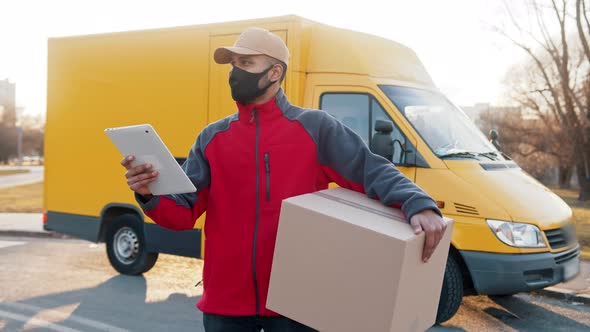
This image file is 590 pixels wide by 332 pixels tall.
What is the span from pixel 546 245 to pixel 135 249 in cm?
457

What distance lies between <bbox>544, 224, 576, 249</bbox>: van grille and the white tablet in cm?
404

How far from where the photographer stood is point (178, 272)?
27.3ft

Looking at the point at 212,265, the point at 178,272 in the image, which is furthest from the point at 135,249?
the point at 212,265

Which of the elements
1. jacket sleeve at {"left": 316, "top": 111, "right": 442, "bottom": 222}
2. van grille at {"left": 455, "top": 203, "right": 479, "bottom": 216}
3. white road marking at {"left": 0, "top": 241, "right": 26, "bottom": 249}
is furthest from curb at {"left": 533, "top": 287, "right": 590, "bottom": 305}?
white road marking at {"left": 0, "top": 241, "right": 26, "bottom": 249}

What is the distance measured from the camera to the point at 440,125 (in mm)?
6309

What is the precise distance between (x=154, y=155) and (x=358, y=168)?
2.62ft

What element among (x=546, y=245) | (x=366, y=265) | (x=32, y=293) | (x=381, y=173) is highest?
(x=381, y=173)

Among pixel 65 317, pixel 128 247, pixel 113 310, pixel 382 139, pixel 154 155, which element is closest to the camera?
pixel 154 155

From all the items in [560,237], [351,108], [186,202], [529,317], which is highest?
[351,108]

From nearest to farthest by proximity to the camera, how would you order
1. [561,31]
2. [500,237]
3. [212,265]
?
[212,265] < [500,237] < [561,31]

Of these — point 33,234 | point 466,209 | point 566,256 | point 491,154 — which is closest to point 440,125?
point 491,154

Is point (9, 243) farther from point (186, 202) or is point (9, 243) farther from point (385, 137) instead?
Result: point (186, 202)

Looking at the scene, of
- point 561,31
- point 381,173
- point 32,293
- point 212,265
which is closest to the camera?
point 381,173

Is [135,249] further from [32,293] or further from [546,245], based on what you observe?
[546,245]
